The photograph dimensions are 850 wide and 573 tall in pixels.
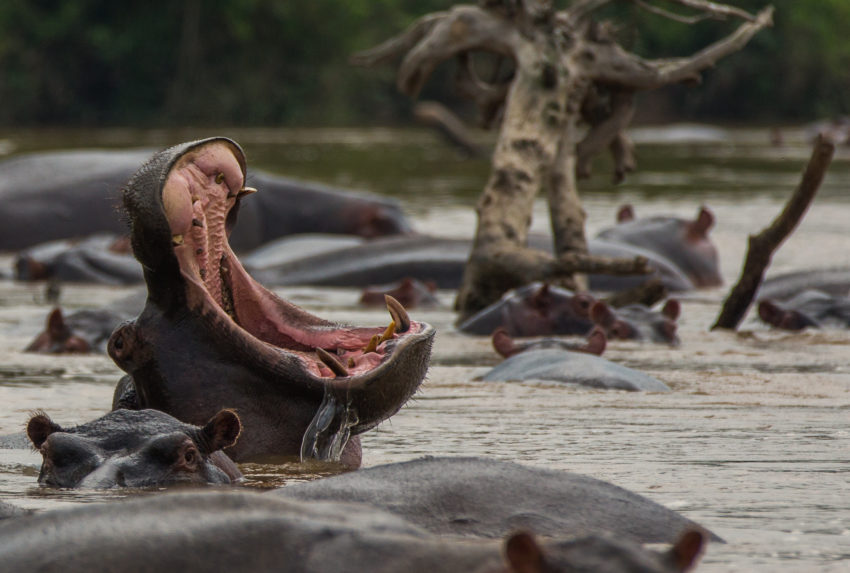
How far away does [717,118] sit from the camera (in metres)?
50.0

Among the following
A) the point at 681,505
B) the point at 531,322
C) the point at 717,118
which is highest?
the point at 681,505

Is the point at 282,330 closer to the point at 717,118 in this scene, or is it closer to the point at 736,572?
the point at 736,572

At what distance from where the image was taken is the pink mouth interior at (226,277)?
3473 millimetres

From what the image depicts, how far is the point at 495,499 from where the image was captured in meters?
2.79

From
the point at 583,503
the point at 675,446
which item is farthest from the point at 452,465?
the point at 675,446

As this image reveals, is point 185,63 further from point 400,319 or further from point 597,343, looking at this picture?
point 400,319

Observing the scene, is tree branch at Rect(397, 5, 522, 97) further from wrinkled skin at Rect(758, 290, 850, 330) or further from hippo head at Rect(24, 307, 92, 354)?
hippo head at Rect(24, 307, 92, 354)

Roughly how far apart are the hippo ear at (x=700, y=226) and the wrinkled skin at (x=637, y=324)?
9.63ft

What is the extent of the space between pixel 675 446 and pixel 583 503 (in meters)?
1.18

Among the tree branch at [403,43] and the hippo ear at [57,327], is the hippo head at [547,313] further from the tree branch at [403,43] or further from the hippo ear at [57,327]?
the tree branch at [403,43]

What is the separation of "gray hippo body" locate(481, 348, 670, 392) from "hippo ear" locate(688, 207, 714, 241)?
432cm

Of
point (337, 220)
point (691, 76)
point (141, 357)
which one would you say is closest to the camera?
point (141, 357)

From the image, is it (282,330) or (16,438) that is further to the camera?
(16,438)

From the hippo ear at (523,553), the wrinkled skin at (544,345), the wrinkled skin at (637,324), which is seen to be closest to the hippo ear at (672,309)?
the wrinkled skin at (637,324)
